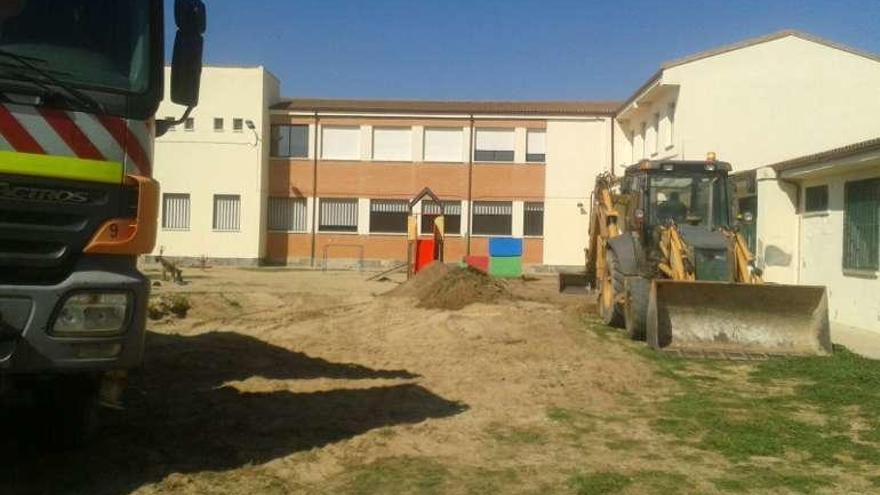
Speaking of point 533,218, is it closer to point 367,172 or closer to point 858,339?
point 367,172

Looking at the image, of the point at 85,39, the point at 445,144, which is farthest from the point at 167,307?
the point at 445,144

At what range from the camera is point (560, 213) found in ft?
123

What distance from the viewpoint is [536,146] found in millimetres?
37812

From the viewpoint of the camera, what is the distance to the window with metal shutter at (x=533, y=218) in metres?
37.8

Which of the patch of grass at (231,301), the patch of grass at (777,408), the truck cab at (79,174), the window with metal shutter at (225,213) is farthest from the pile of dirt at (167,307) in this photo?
the window with metal shutter at (225,213)

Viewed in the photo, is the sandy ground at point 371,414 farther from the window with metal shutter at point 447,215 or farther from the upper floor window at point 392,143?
the upper floor window at point 392,143

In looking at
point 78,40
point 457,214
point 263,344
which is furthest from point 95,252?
point 457,214

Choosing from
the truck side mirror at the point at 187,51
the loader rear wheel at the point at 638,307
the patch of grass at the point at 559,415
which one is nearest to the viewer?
the truck side mirror at the point at 187,51

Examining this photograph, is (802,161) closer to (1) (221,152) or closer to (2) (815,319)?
(2) (815,319)

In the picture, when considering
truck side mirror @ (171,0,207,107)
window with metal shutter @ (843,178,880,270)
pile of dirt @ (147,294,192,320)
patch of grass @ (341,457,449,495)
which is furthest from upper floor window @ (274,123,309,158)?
truck side mirror @ (171,0,207,107)

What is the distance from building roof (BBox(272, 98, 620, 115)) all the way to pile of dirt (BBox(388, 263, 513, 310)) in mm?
17600

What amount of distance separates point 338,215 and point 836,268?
2478 centimetres

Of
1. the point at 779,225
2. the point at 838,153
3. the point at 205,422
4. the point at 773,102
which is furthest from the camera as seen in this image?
the point at 773,102

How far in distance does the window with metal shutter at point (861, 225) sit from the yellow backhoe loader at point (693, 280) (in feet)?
10.0
